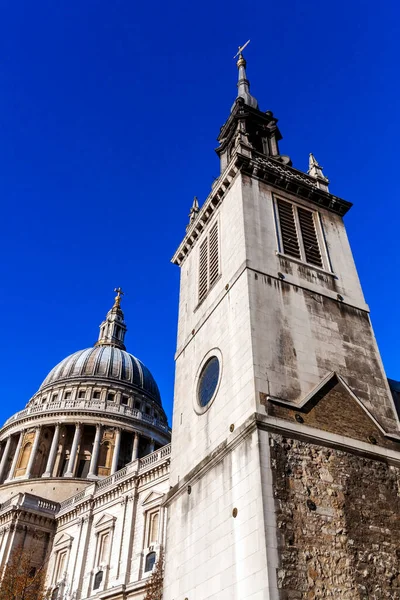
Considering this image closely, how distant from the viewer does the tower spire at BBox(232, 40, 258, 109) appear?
Answer: 31.5 m

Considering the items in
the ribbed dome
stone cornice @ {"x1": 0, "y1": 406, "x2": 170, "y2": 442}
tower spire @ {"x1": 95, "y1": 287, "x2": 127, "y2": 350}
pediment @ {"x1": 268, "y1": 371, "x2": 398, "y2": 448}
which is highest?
tower spire @ {"x1": 95, "y1": 287, "x2": 127, "y2": 350}

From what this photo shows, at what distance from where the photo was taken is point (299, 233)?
22.0 metres

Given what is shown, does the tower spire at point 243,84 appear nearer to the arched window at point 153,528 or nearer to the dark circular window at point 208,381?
the dark circular window at point 208,381

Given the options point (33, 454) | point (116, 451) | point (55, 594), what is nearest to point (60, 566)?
point (55, 594)

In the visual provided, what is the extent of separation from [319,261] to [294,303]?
3.45 meters

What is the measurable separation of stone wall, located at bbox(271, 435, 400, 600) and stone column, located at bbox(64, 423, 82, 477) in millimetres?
49613

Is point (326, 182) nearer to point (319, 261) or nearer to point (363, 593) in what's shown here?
point (319, 261)

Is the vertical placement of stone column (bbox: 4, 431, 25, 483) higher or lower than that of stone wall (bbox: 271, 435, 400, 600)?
higher

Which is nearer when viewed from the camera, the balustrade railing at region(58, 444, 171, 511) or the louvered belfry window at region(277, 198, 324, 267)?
the louvered belfry window at region(277, 198, 324, 267)

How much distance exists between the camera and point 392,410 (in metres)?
17.5

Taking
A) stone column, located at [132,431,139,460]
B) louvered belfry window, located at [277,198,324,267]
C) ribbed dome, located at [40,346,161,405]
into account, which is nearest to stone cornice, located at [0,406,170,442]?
stone column, located at [132,431,139,460]

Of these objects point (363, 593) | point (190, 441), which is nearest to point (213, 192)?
point (190, 441)

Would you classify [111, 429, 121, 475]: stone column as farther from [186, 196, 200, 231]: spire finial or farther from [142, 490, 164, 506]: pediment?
[186, 196, 200, 231]: spire finial

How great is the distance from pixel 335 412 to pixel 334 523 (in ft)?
11.5
